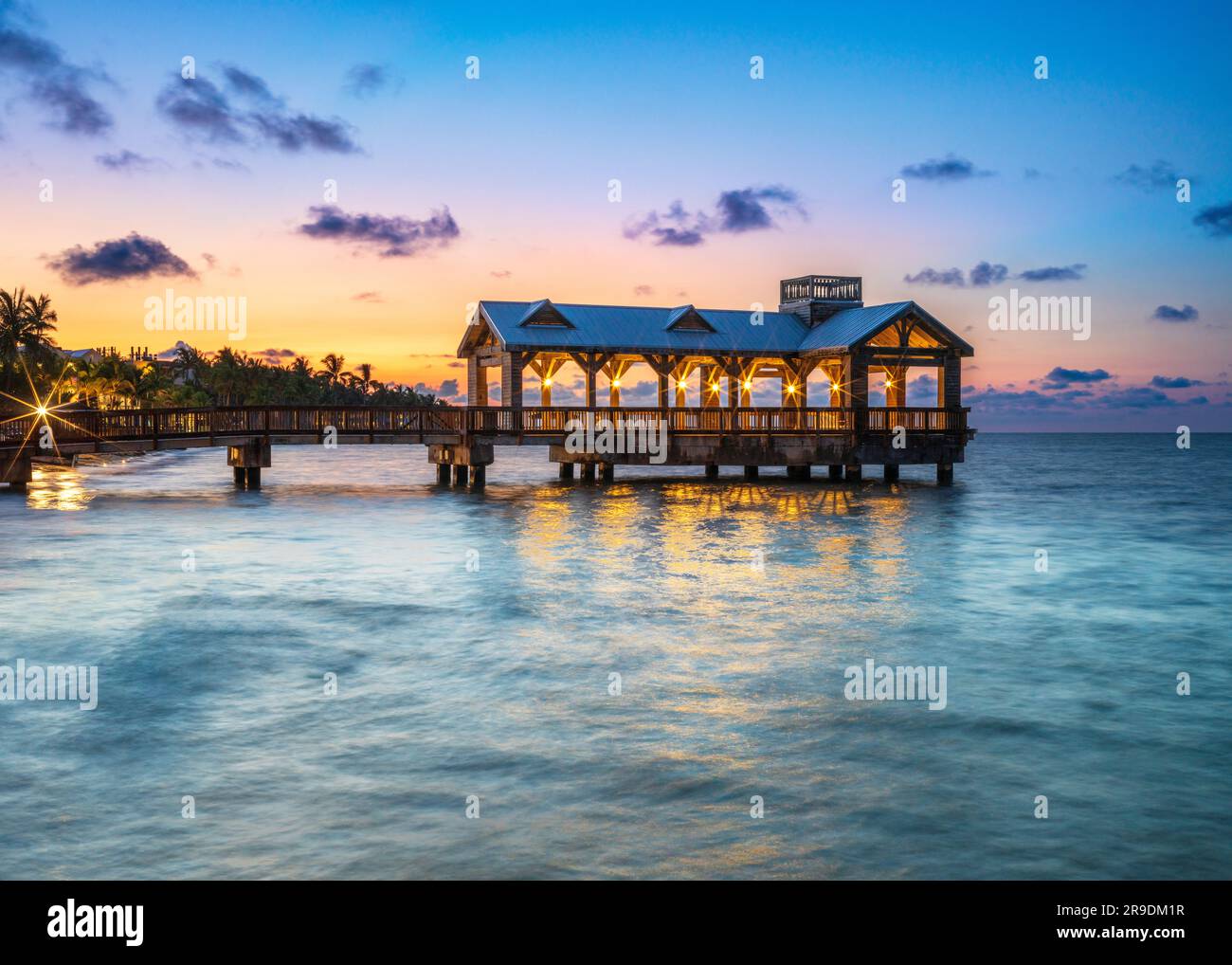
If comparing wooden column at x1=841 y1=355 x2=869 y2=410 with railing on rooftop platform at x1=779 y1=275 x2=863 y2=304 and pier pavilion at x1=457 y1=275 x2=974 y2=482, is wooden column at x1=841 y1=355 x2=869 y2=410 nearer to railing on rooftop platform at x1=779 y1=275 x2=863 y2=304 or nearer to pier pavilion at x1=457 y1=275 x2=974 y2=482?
pier pavilion at x1=457 y1=275 x2=974 y2=482

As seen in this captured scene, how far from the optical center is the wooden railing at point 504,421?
132 ft

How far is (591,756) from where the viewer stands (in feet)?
31.3

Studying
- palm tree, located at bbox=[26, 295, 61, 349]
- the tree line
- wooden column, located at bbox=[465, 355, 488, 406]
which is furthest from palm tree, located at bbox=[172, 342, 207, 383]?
wooden column, located at bbox=[465, 355, 488, 406]

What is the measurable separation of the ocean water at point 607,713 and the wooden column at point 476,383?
2058cm

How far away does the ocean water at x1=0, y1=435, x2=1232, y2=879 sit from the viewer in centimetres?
753

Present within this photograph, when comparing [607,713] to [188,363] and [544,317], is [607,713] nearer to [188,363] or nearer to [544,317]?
[544,317]

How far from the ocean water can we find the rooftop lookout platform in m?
15.1

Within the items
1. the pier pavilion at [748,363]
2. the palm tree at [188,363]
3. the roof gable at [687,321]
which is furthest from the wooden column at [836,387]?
the palm tree at [188,363]

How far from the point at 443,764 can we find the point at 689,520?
2390 cm

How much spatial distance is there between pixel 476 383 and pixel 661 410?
911 centimetres

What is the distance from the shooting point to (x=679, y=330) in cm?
4519

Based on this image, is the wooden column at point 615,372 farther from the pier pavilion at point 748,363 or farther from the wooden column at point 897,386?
the wooden column at point 897,386

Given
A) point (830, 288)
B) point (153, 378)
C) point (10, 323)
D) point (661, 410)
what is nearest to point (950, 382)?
point (830, 288)
